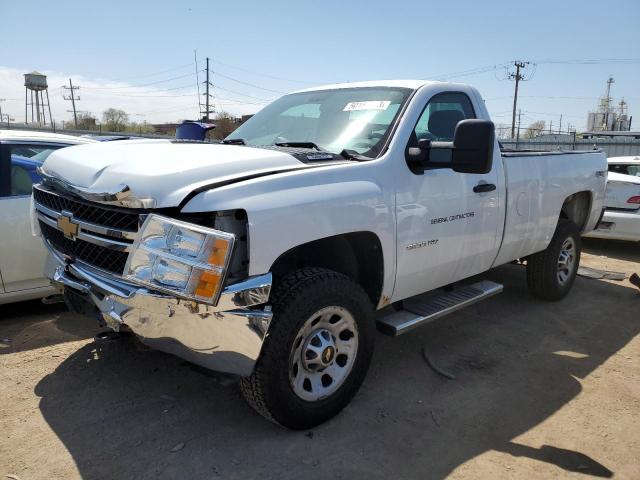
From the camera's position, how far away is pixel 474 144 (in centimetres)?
302

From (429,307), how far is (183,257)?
2066 mm

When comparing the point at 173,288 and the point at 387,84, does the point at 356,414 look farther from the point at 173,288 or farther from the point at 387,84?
the point at 387,84

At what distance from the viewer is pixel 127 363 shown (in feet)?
12.3

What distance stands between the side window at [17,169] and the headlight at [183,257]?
2578mm

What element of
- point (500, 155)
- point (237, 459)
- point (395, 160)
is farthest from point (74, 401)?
point (500, 155)

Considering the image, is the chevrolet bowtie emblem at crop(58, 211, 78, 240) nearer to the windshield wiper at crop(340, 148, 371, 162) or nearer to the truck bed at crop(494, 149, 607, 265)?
the windshield wiper at crop(340, 148, 371, 162)

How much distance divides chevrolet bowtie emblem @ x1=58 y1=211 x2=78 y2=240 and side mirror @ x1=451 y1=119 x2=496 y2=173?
88.0 inches

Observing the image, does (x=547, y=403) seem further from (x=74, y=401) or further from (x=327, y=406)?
(x=74, y=401)

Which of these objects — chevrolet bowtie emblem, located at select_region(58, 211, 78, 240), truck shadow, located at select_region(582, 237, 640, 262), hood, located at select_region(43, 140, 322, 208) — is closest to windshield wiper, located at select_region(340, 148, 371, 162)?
hood, located at select_region(43, 140, 322, 208)

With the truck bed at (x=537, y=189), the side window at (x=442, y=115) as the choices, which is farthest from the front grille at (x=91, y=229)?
the truck bed at (x=537, y=189)

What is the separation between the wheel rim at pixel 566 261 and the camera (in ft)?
18.2

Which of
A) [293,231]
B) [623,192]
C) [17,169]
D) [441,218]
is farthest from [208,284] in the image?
[623,192]

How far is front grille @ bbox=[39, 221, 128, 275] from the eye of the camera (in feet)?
8.76

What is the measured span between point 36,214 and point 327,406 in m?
2.33
